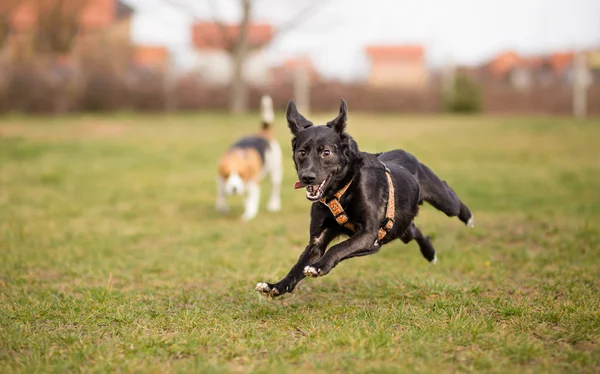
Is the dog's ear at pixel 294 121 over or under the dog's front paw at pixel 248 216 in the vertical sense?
over

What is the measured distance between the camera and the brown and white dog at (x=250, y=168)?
10.1 m

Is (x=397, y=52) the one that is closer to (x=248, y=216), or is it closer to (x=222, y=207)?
(x=222, y=207)

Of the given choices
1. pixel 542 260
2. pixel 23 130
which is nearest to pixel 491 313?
pixel 542 260

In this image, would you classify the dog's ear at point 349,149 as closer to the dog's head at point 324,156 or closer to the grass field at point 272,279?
the dog's head at point 324,156

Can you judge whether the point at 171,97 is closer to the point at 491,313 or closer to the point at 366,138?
the point at 366,138

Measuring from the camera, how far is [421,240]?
6051 millimetres

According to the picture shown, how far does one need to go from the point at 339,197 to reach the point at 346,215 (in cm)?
15

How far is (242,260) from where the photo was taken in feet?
23.1

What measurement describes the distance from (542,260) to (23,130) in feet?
60.5

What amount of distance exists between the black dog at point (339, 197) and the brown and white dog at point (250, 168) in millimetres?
5195

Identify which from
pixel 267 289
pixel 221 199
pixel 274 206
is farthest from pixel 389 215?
pixel 274 206

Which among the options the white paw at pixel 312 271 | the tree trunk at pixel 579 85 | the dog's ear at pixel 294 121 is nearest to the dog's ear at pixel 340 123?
the dog's ear at pixel 294 121

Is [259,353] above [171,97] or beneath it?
beneath

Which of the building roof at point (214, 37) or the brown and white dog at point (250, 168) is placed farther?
the building roof at point (214, 37)
